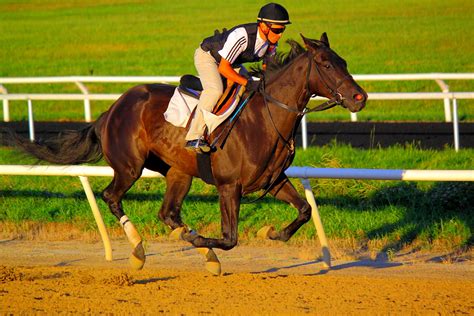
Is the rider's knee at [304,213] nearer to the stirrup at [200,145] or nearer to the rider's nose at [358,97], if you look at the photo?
the stirrup at [200,145]

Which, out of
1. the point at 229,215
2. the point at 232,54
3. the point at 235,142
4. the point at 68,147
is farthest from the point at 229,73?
the point at 68,147

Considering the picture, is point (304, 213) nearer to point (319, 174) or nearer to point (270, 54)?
point (319, 174)

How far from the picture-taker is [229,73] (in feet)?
25.0

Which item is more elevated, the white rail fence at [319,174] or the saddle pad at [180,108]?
the saddle pad at [180,108]

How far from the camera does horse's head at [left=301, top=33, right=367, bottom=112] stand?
A: 23.3 feet

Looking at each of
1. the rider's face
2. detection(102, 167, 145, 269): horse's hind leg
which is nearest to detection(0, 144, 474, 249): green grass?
detection(102, 167, 145, 269): horse's hind leg

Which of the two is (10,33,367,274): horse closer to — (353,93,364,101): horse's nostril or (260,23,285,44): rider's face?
(353,93,364,101): horse's nostril

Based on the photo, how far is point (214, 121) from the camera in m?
7.66

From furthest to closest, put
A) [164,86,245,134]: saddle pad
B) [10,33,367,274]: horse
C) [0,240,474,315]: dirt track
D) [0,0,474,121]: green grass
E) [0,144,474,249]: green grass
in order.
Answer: [0,0,474,121]: green grass → [0,144,474,249]: green grass → [164,86,245,134]: saddle pad → [10,33,367,274]: horse → [0,240,474,315]: dirt track

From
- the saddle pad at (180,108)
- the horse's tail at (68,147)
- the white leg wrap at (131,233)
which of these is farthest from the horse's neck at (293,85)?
the horse's tail at (68,147)

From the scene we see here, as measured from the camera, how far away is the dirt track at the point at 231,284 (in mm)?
6680

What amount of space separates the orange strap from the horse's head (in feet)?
1.70

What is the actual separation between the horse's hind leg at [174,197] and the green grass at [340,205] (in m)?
Answer: 1.28

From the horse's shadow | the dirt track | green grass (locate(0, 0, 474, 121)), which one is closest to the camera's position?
the dirt track
